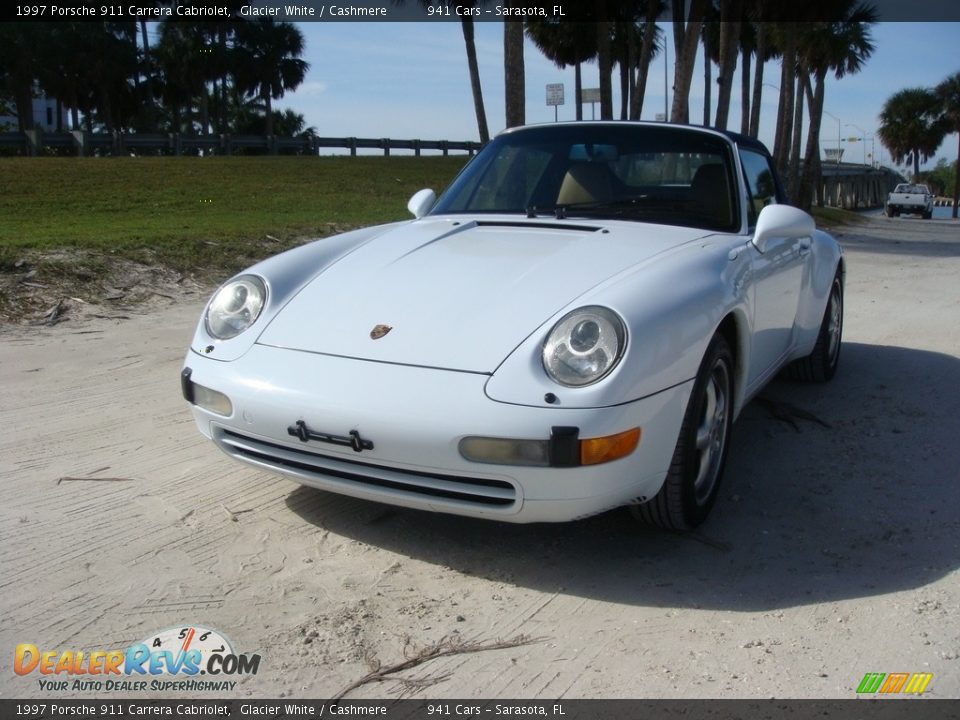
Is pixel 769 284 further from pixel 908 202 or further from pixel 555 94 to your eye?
pixel 908 202

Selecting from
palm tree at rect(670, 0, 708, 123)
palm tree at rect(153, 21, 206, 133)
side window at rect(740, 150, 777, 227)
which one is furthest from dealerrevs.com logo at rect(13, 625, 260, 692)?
palm tree at rect(153, 21, 206, 133)

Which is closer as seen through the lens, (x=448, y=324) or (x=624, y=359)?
(x=624, y=359)

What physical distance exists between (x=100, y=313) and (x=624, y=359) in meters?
5.38

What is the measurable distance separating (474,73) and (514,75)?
8.11m

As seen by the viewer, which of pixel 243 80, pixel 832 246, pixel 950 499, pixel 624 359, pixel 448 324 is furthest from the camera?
pixel 243 80

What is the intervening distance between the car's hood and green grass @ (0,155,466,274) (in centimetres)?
523

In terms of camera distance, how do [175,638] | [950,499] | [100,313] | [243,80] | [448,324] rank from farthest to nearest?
[243,80] < [100,313] < [950,499] < [448,324] < [175,638]

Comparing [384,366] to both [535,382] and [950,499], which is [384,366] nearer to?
[535,382]

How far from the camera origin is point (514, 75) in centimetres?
1412

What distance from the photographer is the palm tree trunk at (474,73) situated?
21297mm

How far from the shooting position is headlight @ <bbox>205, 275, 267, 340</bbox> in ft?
11.1

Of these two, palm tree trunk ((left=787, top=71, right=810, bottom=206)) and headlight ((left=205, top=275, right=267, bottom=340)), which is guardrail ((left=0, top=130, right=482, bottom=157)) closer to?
palm tree trunk ((left=787, top=71, right=810, bottom=206))

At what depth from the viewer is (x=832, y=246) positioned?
5.46m

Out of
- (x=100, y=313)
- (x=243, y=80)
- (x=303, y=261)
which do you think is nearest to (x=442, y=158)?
(x=243, y=80)
